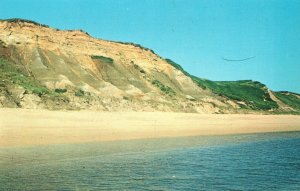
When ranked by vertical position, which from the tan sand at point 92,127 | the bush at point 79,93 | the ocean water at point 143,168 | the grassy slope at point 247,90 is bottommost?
the ocean water at point 143,168

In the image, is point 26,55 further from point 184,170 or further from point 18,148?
point 184,170

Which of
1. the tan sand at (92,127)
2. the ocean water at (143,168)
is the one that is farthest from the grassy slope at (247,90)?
the ocean water at (143,168)

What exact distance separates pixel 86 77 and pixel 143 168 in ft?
120

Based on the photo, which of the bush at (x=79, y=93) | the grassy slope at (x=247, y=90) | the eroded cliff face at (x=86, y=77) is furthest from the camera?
the grassy slope at (x=247, y=90)

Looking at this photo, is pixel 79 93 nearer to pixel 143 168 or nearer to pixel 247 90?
pixel 143 168

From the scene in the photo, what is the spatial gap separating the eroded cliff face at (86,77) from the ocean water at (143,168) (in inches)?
675

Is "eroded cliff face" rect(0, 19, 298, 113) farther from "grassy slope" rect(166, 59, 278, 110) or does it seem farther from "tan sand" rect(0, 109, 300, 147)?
"grassy slope" rect(166, 59, 278, 110)

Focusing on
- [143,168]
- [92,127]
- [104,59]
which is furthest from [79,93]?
[143,168]

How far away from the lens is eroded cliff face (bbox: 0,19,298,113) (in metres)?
37.8

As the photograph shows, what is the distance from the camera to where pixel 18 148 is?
17797 mm

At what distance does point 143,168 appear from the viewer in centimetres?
1392

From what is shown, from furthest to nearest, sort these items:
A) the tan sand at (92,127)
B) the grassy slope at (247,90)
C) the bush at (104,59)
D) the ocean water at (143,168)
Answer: the grassy slope at (247,90), the bush at (104,59), the tan sand at (92,127), the ocean water at (143,168)

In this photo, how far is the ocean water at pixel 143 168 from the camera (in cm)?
1107

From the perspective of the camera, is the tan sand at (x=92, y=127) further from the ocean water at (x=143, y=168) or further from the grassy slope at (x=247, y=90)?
the grassy slope at (x=247, y=90)
